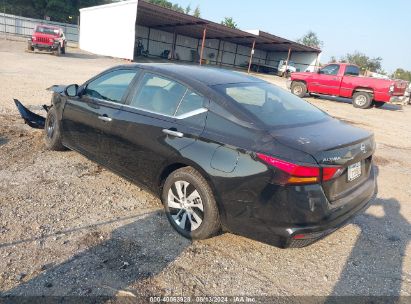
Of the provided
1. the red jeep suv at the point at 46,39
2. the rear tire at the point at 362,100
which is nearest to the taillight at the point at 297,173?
the rear tire at the point at 362,100

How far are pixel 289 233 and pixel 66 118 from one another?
11.7ft

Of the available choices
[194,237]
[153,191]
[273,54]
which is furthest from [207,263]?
[273,54]

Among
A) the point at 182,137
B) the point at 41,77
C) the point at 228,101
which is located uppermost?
the point at 228,101

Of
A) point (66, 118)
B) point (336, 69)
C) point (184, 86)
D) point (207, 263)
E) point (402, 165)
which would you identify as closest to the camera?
point (207, 263)

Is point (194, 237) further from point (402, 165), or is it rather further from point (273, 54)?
point (273, 54)

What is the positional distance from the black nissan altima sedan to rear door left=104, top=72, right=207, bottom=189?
0.01 meters

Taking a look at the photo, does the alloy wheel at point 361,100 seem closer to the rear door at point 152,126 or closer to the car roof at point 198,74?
the car roof at point 198,74

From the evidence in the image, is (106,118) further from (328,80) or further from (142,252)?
(328,80)

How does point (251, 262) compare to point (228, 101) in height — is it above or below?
below

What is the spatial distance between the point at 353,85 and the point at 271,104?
13.9 meters

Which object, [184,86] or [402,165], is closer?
[184,86]

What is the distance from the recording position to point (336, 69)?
53.2ft

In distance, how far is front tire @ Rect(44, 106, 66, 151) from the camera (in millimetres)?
5188

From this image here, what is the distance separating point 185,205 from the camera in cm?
342
